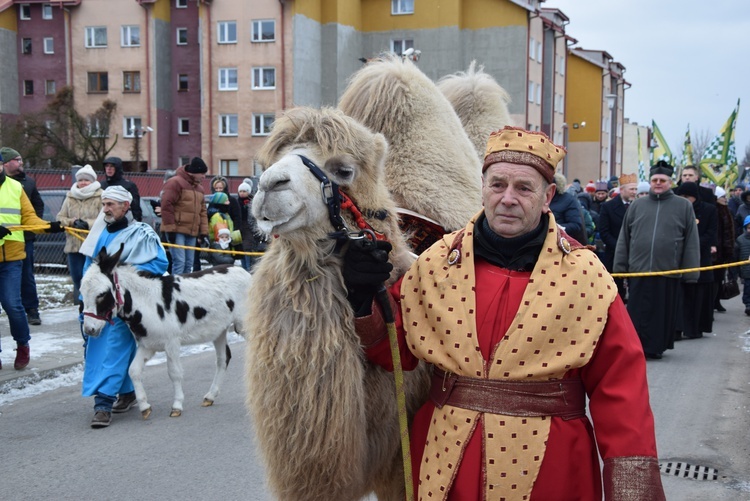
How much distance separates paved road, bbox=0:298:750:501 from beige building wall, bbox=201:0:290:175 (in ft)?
105

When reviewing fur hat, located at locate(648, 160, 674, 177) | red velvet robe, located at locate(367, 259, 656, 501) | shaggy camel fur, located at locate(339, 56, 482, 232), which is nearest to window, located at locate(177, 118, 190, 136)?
fur hat, located at locate(648, 160, 674, 177)

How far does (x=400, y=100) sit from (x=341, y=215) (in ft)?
3.53

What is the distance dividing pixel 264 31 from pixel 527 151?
38.3 metres

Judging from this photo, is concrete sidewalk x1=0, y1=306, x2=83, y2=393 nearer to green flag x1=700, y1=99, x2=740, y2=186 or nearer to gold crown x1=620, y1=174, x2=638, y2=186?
gold crown x1=620, y1=174, x2=638, y2=186

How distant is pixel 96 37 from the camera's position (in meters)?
42.0

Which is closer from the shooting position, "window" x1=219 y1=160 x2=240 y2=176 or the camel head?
the camel head

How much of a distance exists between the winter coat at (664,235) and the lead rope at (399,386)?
6.49 meters

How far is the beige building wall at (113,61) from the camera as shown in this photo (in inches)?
1623

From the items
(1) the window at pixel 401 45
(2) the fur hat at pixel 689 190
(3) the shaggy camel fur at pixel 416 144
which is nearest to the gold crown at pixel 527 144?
(3) the shaggy camel fur at pixel 416 144

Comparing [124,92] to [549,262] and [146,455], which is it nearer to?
[146,455]

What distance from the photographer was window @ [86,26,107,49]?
41.7 meters

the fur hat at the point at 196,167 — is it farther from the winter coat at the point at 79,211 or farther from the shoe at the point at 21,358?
the shoe at the point at 21,358

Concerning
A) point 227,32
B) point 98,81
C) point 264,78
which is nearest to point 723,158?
point 264,78

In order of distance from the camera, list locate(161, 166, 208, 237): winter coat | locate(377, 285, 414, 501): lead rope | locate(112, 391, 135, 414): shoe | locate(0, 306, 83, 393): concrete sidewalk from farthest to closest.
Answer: locate(161, 166, 208, 237): winter coat < locate(0, 306, 83, 393): concrete sidewalk < locate(112, 391, 135, 414): shoe < locate(377, 285, 414, 501): lead rope
